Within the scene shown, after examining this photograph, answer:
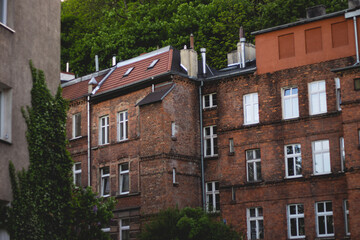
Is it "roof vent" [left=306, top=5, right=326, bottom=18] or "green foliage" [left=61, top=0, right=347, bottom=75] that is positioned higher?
"green foliage" [left=61, top=0, right=347, bottom=75]

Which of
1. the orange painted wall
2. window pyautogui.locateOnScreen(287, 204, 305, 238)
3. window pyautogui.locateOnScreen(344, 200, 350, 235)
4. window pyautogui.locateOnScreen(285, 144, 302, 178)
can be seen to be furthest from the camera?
window pyautogui.locateOnScreen(285, 144, 302, 178)

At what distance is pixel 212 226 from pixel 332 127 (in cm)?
883

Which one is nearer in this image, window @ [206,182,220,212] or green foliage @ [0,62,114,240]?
green foliage @ [0,62,114,240]

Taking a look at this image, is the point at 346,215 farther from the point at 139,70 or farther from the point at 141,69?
the point at 139,70

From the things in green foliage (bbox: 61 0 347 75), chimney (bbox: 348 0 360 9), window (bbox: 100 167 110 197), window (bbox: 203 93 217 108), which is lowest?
window (bbox: 100 167 110 197)

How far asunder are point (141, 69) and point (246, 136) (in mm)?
8488

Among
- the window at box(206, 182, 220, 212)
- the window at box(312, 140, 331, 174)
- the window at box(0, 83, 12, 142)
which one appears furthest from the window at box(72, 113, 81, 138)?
the window at box(0, 83, 12, 142)

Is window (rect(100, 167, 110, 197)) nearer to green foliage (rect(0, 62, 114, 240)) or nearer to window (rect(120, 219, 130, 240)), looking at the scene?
window (rect(120, 219, 130, 240))

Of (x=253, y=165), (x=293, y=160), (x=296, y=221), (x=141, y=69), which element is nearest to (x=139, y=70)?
(x=141, y=69)

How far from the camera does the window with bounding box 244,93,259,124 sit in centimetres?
3825

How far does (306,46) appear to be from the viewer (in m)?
36.6

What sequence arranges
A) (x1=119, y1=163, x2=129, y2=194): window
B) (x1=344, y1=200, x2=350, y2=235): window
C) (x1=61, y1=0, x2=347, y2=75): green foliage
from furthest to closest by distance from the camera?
(x1=61, y1=0, x2=347, y2=75): green foliage < (x1=119, y1=163, x2=129, y2=194): window < (x1=344, y1=200, x2=350, y2=235): window

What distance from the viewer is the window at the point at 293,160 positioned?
1417 inches

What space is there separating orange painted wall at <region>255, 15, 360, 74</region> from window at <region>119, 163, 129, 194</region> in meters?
9.65
